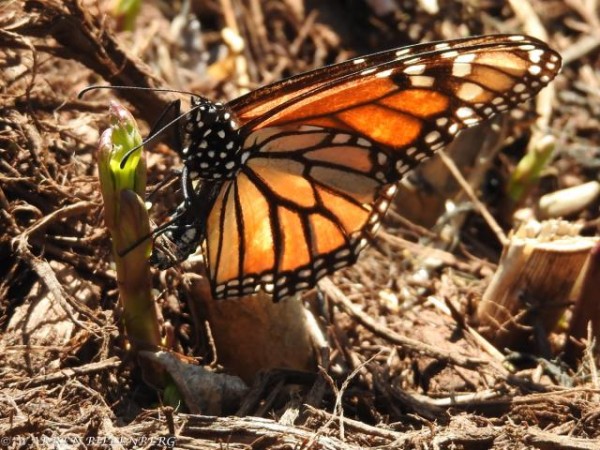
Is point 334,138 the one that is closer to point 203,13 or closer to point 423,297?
point 423,297

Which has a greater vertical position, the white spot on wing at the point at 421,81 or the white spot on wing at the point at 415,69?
the white spot on wing at the point at 415,69

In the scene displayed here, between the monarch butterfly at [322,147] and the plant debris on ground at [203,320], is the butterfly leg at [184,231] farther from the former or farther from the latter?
the plant debris on ground at [203,320]

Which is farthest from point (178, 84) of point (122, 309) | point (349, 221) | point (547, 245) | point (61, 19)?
point (547, 245)

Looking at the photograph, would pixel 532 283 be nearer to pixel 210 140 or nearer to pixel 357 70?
pixel 357 70

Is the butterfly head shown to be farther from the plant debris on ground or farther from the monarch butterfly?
the plant debris on ground

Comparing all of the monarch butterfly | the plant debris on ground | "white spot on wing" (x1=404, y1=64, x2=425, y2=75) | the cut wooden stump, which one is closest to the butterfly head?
the monarch butterfly

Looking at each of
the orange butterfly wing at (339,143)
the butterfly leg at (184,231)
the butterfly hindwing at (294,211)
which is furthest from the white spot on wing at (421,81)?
the butterfly leg at (184,231)

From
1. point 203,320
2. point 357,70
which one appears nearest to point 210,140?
point 357,70
